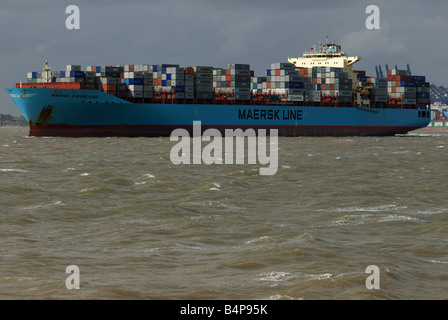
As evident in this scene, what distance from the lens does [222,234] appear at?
1845 cm

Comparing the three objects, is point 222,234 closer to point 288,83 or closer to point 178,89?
point 178,89

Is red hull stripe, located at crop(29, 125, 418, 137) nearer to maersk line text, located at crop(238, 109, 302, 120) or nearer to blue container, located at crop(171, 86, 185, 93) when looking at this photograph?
maersk line text, located at crop(238, 109, 302, 120)

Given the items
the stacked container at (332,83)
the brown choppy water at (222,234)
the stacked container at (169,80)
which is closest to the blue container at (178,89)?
the stacked container at (169,80)

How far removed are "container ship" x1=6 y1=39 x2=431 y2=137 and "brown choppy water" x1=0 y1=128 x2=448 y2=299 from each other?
121 feet

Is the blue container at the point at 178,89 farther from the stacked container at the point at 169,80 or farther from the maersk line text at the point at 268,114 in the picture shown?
the maersk line text at the point at 268,114

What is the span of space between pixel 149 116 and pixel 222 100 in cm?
1155

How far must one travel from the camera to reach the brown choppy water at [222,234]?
43.5 ft

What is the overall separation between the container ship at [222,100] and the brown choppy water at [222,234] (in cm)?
3699

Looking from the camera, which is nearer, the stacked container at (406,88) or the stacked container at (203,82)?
the stacked container at (203,82)

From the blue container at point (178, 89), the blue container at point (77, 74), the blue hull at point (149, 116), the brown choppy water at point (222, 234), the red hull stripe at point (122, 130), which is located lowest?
the brown choppy water at point (222, 234)

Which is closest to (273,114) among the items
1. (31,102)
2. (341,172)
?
(31,102)

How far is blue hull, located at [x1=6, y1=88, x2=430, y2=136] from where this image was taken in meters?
70.5
